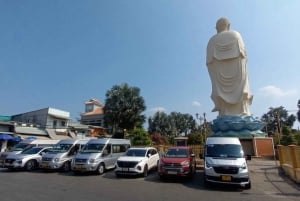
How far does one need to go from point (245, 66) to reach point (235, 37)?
366 centimetres

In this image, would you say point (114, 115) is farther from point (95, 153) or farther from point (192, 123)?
point (192, 123)

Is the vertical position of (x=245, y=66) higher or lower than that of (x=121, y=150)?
higher

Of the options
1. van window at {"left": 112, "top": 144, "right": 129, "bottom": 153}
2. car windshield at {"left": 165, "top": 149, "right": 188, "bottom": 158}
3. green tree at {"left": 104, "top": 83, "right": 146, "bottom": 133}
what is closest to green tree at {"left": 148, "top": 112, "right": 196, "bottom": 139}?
green tree at {"left": 104, "top": 83, "right": 146, "bottom": 133}

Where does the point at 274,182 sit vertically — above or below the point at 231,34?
below

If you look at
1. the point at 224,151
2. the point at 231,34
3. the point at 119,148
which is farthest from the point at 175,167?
the point at 231,34

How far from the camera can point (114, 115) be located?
39.6 metres

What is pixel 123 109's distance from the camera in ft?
131

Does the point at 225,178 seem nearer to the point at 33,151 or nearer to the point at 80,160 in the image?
the point at 80,160

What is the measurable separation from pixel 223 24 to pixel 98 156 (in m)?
24.7

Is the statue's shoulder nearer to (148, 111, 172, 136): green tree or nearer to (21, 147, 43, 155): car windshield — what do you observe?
(21, 147, 43, 155): car windshield

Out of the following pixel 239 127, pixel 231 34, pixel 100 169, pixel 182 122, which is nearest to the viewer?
pixel 100 169

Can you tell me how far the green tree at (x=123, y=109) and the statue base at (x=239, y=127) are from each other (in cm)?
1557

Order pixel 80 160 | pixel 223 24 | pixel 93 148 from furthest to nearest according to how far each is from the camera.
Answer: pixel 223 24
pixel 93 148
pixel 80 160

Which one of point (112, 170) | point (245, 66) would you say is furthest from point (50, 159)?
point (245, 66)
